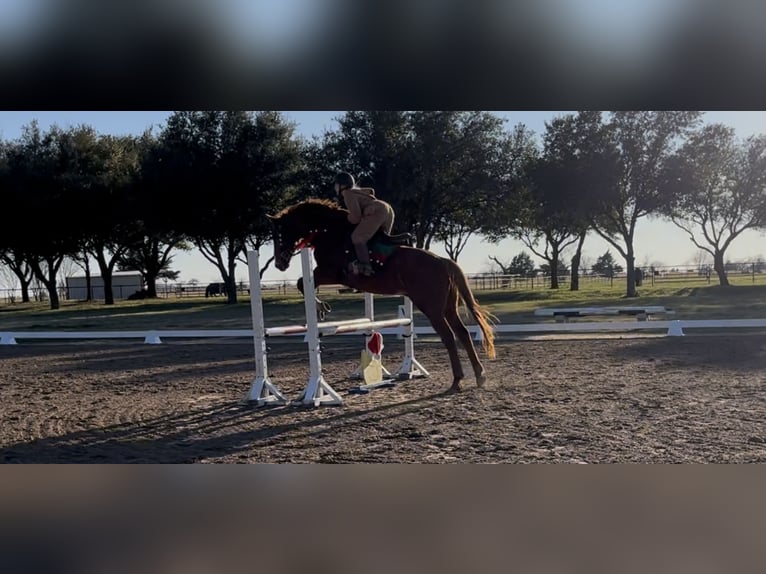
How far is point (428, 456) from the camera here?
452 cm

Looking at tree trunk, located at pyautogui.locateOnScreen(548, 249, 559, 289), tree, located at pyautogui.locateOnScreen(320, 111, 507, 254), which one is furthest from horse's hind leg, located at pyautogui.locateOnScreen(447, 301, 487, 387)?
tree trunk, located at pyautogui.locateOnScreen(548, 249, 559, 289)

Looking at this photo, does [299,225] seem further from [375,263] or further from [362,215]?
[375,263]

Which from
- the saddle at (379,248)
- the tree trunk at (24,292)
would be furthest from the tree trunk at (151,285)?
the saddle at (379,248)

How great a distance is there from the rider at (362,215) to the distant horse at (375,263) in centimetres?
12

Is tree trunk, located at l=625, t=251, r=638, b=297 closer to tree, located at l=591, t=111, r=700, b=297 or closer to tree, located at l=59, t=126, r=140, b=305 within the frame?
tree, located at l=591, t=111, r=700, b=297

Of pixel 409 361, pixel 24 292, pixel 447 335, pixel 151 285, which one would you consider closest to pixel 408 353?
pixel 409 361

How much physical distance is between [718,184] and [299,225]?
25.3 meters

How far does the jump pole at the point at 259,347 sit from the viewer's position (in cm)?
643

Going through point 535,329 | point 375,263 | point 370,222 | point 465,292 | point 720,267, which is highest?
point 370,222

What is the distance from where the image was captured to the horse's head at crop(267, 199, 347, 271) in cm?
680

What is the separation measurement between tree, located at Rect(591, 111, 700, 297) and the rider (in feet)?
66.7

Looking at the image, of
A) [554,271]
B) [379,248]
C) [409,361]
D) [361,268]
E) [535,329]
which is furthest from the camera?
[554,271]

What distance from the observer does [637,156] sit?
84.1ft
